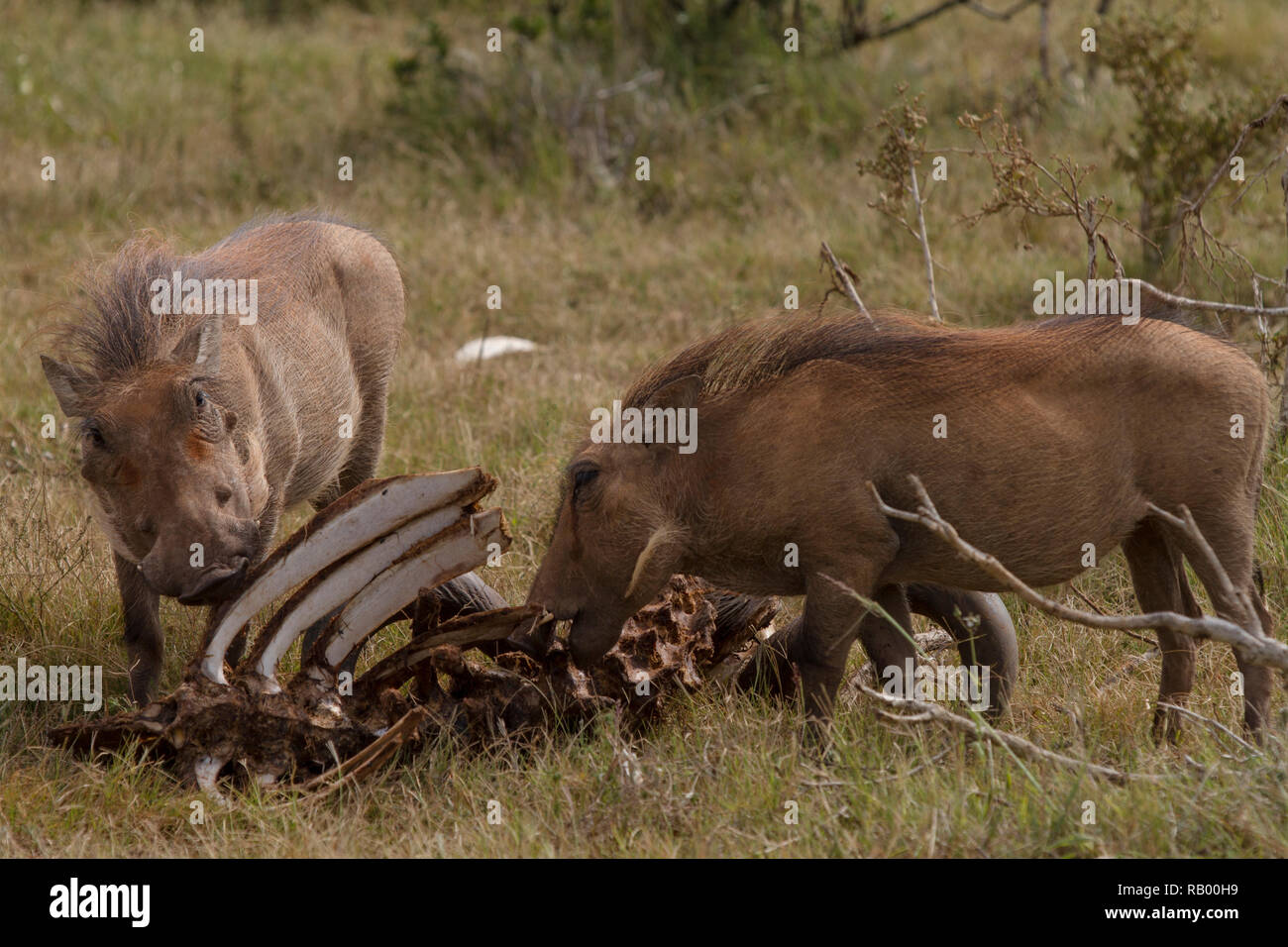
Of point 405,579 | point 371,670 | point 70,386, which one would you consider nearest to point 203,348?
point 70,386

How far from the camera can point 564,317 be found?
8023 millimetres

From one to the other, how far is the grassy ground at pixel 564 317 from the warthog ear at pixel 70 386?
850 millimetres

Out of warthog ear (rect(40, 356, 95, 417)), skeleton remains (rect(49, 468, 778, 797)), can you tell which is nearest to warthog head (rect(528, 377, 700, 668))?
skeleton remains (rect(49, 468, 778, 797))

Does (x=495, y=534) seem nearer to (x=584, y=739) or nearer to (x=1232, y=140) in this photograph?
(x=584, y=739)

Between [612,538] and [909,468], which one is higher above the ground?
[909,468]

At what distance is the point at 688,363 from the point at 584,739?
1.03 metres

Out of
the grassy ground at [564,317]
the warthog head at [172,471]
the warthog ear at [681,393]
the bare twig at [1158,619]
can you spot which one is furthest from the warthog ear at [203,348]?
the bare twig at [1158,619]

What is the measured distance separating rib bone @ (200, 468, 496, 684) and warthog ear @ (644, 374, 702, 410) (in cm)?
48

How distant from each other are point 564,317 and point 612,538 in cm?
439

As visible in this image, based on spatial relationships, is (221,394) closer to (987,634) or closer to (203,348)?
(203,348)

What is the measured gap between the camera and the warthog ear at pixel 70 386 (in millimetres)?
4027

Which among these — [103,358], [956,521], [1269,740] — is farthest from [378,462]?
[1269,740]

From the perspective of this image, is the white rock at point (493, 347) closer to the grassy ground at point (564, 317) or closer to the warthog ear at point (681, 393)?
the grassy ground at point (564, 317)

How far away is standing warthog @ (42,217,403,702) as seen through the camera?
3.70 meters
